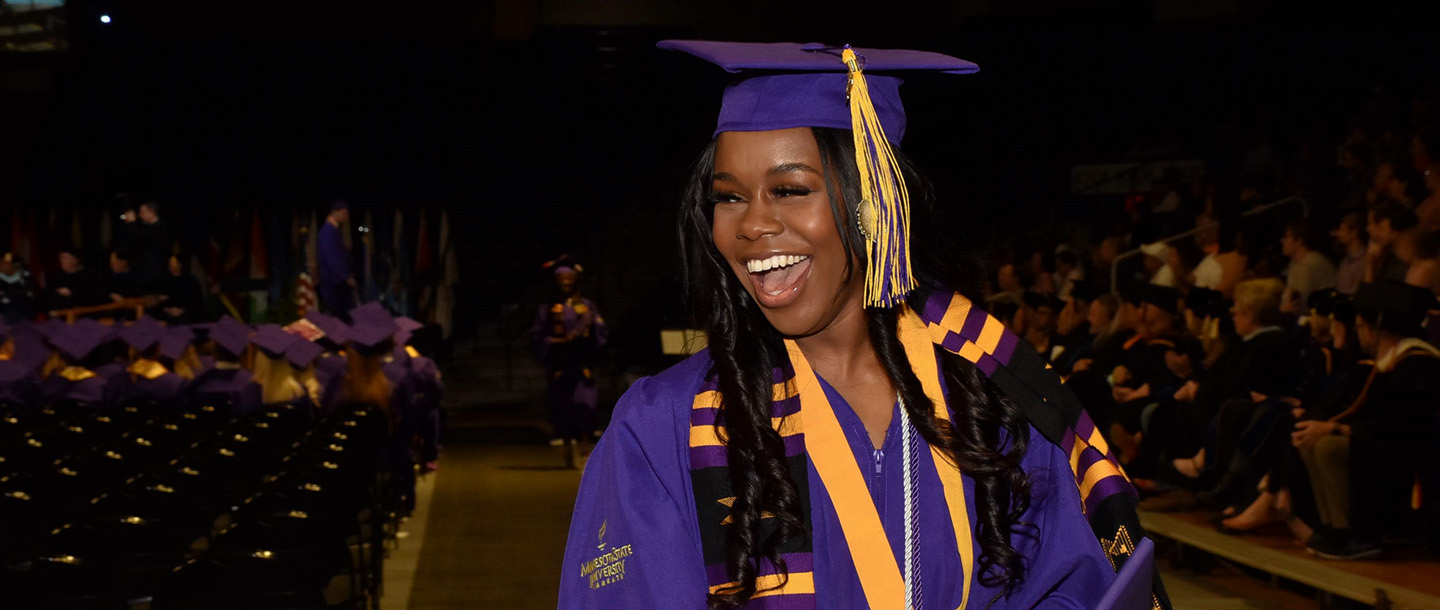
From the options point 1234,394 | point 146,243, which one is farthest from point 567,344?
point 1234,394

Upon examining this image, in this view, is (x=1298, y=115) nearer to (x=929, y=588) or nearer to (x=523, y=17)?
(x=523, y=17)

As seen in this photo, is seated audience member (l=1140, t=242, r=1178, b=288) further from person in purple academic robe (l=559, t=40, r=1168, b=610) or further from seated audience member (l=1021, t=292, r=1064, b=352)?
person in purple academic robe (l=559, t=40, r=1168, b=610)

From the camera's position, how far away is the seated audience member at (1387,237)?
6.82m

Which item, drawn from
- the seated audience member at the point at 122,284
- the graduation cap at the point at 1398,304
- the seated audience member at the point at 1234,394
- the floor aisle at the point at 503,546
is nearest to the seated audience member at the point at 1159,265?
the seated audience member at the point at 1234,394

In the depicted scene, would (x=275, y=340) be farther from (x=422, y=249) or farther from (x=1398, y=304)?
(x=422, y=249)

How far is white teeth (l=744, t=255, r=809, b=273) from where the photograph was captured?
1.53m

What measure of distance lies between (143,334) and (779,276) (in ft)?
28.0

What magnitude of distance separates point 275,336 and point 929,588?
7651 millimetres

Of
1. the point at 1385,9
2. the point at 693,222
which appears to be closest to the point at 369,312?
the point at 693,222

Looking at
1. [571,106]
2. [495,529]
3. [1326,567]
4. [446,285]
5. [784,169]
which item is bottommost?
[495,529]

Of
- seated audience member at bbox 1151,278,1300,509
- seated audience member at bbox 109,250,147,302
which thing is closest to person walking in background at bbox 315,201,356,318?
seated audience member at bbox 109,250,147,302

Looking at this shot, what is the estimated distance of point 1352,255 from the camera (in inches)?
301

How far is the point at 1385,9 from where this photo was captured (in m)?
13.8

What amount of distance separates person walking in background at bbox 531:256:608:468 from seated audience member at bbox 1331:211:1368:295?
6.22 meters
